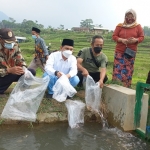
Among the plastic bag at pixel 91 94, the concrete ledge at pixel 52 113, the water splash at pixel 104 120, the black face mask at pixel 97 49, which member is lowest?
the water splash at pixel 104 120

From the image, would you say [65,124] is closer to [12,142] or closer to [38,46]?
[12,142]

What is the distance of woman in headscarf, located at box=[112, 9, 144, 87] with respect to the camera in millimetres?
4738

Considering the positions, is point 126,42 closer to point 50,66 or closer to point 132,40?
point 132,40

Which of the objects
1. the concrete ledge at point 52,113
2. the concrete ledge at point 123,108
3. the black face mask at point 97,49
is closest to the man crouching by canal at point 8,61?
the concrete ledge at point 52,113

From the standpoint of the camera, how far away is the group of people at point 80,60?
4.05 m

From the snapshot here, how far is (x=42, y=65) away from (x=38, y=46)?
0.51m

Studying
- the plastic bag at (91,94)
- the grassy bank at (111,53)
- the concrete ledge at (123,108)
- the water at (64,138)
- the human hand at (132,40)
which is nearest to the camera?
the water at (64,138)

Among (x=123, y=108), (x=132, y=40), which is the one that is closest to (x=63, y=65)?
(x=123, y=108)

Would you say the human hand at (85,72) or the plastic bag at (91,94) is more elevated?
the human hand at (85,72)

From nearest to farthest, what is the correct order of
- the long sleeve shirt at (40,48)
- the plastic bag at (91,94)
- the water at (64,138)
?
the water at (64,138), the plastic bag at (91,94), the long sleeve shirt at (40,48)

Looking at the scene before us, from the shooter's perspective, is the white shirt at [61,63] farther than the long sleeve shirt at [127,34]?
No

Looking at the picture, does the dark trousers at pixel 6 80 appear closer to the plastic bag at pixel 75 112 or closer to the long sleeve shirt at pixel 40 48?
the plastic bag at pixel 75 112

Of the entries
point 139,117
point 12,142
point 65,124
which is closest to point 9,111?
point 12,142

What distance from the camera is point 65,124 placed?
3.93 meters
